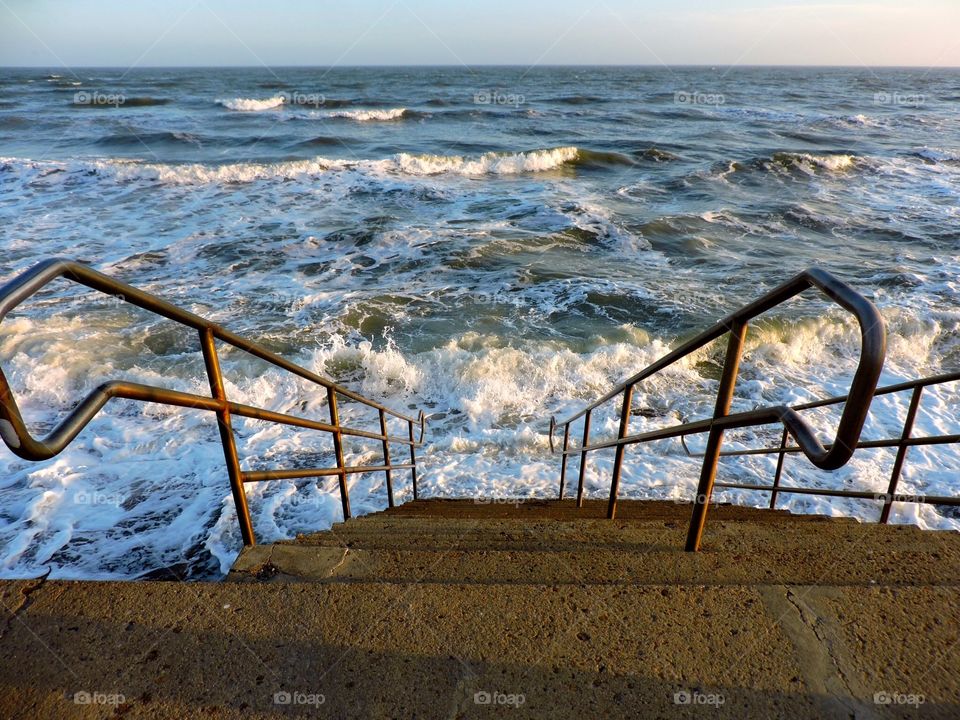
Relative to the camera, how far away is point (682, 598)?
6.33ft

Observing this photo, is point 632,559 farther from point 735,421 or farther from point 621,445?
point 621,445

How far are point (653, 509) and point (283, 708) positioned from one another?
3540 millimetres

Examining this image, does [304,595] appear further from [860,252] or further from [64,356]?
[860,252]

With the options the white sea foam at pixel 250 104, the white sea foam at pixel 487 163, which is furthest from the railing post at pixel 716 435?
the white sea foam at pixel 250 104

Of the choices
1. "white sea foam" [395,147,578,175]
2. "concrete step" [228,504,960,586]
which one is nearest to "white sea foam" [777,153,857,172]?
"white sea foam" [395,147,578,175]

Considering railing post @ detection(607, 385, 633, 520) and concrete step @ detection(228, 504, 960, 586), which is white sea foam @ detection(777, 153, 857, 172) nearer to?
railing post @ detection(607, 385, 633, 520)

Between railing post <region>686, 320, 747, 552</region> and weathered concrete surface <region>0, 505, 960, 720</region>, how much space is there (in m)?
0.11

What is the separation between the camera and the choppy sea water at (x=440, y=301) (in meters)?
6.11

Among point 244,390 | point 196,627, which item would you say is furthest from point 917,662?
point 244,390

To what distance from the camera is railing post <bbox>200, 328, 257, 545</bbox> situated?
2.06 meters

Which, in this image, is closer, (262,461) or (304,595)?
(304,595)

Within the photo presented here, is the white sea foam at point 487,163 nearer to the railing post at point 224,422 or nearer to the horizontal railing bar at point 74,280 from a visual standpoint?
the railing post at point 224,422

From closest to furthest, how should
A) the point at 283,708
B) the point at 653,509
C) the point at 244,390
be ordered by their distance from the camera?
the point at 283,708, the point at 653,509, the point at 244,390

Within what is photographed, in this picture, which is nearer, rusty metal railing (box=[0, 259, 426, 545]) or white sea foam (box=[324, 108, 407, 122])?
rusty metal railing (box=[0, 259, 426, 545])
